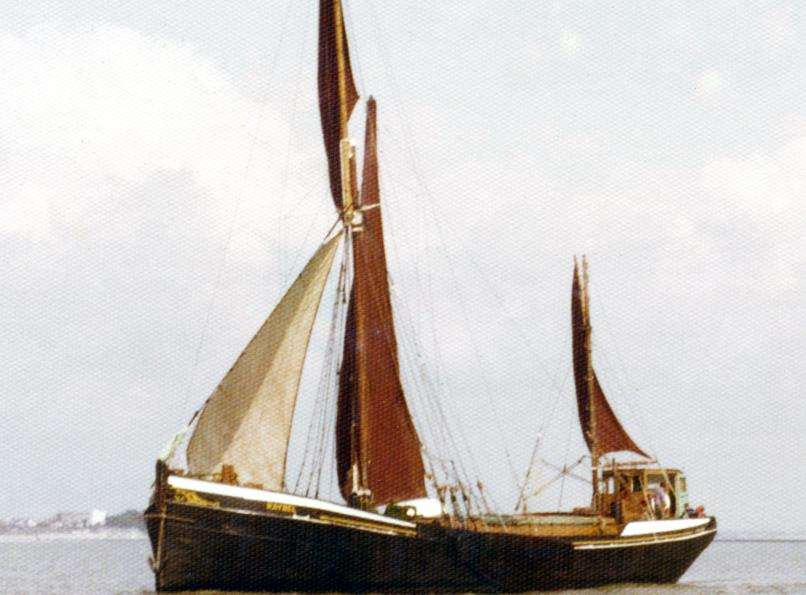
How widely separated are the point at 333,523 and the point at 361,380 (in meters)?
4.90

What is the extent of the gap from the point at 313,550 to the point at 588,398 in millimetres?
16632

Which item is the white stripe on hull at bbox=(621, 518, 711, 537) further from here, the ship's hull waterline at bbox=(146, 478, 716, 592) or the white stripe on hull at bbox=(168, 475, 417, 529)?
the white stripe on hull at bbox=(168, 475, 417, 529)

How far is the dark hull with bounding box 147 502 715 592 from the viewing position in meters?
30.1

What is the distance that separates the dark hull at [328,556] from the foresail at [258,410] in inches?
57.2

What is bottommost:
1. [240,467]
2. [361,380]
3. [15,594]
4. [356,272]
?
[15,594]

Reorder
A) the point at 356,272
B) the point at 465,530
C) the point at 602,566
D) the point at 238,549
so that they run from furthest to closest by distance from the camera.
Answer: the point at 602,566 < the point at 356,272 < the point at 465,530 < the point at 238,549

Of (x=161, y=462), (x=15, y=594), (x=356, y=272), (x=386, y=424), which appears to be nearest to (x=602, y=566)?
(x=386, y=424)

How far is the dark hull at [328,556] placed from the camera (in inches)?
1187

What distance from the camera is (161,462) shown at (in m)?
30.5

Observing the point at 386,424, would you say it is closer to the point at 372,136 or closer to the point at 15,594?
the point at 372,136

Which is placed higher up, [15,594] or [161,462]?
[161,462]

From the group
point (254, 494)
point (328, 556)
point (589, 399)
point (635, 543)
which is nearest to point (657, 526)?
point (635, 543)

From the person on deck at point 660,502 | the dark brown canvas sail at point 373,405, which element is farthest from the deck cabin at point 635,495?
the dark brown canvas sail at point 373,405

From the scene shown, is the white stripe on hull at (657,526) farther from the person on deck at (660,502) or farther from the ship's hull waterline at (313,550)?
the ship's hull waterline at (313,550)
